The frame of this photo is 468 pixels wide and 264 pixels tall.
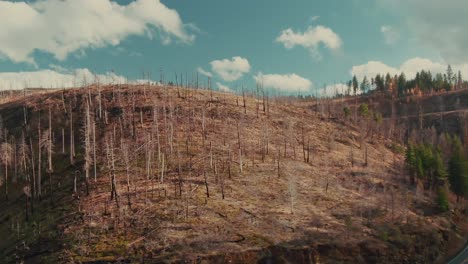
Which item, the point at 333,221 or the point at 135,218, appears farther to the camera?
the point at 333,221

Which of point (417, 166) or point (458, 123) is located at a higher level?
point (458, 123)

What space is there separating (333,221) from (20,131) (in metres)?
102

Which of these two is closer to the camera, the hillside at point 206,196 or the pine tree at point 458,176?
the hillside at point 206,196

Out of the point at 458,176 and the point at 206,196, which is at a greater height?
the point at 206,196

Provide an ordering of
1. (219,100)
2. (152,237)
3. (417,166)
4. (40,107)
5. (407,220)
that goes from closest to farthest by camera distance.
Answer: (152,237) → (407,220) → (417,166) → (40,107) → (219,100)

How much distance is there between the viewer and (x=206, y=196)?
7600 centimetres

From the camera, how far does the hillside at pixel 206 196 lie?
5931cm

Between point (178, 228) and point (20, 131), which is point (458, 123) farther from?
point (20, 131)

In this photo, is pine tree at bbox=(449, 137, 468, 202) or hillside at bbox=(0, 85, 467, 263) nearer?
hillside at bbox=(0, 85, 467, 263)

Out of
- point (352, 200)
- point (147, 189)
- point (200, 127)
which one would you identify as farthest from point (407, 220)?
point (200, 127)

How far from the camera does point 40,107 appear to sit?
13875 cm

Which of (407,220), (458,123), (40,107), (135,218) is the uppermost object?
(40,107)

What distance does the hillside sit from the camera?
59.3m

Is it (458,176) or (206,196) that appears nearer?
(206,196)
